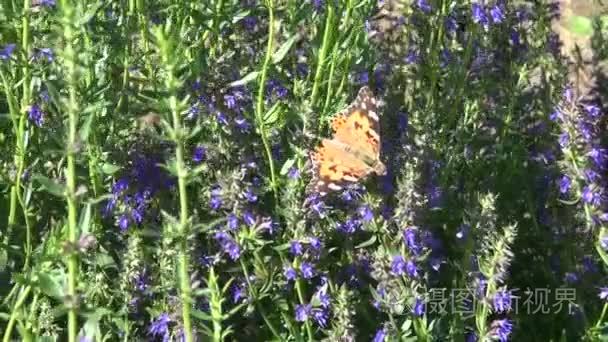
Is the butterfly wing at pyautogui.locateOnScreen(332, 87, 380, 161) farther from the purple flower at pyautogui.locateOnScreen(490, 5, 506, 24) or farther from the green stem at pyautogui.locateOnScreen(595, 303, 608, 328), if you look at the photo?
the green stem at pyautogui.locateOnScreen(595, 303, 608, 328)

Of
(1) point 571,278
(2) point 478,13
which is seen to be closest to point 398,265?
(1) point 571,278

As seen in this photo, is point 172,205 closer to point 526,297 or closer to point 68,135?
point 68,135

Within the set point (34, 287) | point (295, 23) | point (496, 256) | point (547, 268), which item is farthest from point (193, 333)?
point (547, 268)

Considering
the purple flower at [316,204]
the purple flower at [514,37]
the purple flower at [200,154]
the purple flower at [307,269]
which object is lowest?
the purple flower at [307,269]

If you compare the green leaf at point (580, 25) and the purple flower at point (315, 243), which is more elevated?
the green leaf at point (580, 25)

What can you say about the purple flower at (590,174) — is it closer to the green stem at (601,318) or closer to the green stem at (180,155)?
the green stem at (601,318)

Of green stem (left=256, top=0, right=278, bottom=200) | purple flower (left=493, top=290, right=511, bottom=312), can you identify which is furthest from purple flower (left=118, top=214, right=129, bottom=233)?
purple flower (left=493, top=290, right=511, bottom=312)

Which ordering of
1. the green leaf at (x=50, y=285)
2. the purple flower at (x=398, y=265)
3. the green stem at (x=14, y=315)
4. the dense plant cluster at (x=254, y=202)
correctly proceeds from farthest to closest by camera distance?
the purple flower at (x=398, y=265), the dense plant cluster at (x=254, y=202), the green stem at (x=14, y=315), the green leaf at (x=50, y=285)

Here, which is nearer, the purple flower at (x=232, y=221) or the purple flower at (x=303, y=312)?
the purple flower at (x=232, y=221)

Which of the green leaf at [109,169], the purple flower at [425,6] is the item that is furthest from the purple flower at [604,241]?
the green leaf at [109,169]
